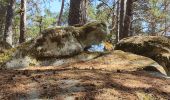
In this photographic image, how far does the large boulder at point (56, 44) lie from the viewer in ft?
24.2

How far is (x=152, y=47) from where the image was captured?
364 inches

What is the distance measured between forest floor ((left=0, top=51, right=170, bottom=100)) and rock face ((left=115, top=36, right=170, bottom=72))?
10.0 feet

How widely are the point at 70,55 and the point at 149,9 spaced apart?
1729 cm

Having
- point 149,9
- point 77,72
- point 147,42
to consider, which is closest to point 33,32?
point 149,9

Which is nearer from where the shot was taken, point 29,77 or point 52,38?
point 29,77

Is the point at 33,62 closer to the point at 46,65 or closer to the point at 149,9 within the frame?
the point at 46,65

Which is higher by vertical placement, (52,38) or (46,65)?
(52,38)

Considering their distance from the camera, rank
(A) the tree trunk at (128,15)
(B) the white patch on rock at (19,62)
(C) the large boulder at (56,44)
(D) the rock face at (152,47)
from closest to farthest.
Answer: (B) the white patch on rock at (19,62) < (C) the large boulder at (56,44) < (D) the rock face at (152,47) < (A) the tree trunk at (128,15)

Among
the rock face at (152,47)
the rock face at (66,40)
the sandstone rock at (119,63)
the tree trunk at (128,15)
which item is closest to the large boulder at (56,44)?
the rock face at (66,40)

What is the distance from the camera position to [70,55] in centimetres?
798

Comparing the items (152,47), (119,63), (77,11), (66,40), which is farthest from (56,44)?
(152,47)

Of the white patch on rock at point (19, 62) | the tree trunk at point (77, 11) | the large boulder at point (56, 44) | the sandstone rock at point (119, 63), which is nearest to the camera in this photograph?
the sandstone rock at point (119, 63)

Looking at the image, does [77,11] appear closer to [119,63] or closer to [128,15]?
[119,63]

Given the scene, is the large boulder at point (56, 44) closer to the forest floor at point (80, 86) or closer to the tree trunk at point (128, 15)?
the forest floor at point (80, 86)
